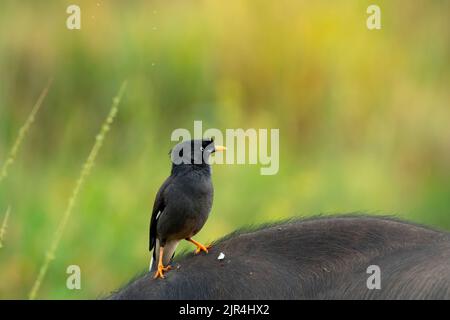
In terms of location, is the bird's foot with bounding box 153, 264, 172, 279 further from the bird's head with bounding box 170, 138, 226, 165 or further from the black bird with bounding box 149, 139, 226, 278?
the bird's head with bounding box 170, 138, 226, 165

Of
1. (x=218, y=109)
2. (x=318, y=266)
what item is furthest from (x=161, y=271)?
(x=218, y=109)

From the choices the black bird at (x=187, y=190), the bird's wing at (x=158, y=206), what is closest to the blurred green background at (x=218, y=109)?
the bird's wing at (x=158, y=206)

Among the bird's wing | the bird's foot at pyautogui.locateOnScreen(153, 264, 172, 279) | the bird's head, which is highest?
the bird's head

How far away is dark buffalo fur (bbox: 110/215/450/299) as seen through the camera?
273 cm

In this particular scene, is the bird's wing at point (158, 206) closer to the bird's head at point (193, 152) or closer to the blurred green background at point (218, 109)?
the bird's head at point (193, 152)

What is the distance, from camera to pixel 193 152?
10.5ft

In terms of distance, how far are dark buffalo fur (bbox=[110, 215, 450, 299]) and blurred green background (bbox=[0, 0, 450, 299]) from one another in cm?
237

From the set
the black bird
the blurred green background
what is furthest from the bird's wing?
the blurred green background

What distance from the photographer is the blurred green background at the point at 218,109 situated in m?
5.36

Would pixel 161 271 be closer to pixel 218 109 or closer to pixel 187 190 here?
pixel 187 190

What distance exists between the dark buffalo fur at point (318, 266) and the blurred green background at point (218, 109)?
2.37 m

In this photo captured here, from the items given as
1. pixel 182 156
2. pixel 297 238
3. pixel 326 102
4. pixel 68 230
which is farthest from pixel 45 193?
pixel 297 238
